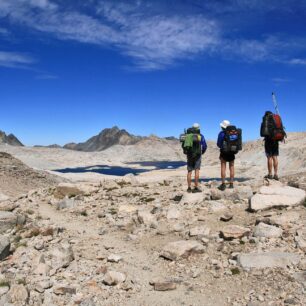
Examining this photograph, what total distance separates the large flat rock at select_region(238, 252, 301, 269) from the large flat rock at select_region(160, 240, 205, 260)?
1176mm

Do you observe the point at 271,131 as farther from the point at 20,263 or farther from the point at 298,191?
the point at 20,263

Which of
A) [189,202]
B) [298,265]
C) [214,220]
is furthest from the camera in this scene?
[189,202]

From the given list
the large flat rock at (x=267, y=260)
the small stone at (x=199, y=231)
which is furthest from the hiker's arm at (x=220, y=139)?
the large flat rock at (x=267, y=260)

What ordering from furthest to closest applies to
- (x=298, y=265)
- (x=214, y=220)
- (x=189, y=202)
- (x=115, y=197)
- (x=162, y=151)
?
(x=162, y=151) → (x=115, y=197) → (x=189, y=202) → (x=214, y=220) → (x=298, y=265)

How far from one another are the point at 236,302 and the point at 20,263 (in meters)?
5.31

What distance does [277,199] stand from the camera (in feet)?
43.6

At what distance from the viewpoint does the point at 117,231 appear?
45.2 ft

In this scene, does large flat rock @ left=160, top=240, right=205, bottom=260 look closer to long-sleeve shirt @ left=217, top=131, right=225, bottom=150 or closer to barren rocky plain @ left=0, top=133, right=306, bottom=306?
barren rocky plain @ left=0, top=133, right=306, bottom=306

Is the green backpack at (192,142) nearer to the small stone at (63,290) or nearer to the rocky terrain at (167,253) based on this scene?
the rocky terrain at (167,253)

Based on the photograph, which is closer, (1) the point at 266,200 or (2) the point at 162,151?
(1) the point at 266,200

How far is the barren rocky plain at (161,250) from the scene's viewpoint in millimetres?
8844

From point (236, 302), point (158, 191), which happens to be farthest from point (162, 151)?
point (236, 302)

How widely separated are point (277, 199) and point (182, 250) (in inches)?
164

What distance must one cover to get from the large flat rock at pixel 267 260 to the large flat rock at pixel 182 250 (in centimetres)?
118
